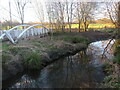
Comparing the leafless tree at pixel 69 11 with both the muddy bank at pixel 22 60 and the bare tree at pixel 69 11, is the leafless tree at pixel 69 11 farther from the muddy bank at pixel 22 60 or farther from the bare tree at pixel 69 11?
the muddy bank at pixel 22 60

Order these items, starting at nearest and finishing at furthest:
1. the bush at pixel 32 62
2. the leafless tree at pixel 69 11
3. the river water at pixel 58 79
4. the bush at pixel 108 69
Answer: the river water at pixel 58 79
the bush at pixel 108 69
the bush at pixel 32 62
the leafless tree at pixel 69 11

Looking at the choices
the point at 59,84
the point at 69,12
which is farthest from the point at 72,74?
the point at 69,12

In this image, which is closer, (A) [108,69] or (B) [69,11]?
(A) [108,69]

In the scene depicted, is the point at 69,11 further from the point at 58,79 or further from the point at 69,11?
the point at 58,79

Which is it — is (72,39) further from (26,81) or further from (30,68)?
(26,81)

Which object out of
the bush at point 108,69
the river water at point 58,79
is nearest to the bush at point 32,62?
the river water at point 58,79

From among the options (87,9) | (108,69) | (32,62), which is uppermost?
(87,9)

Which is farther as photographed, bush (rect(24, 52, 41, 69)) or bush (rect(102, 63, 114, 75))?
bush (rect(24, 52, 41, 69))

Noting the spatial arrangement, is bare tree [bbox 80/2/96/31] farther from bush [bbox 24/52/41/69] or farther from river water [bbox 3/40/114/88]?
bush [bbox 24/52/41/69]

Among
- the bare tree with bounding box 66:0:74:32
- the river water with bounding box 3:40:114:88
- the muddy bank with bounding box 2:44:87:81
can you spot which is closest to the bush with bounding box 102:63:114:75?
the river water with bounding box 3:40:114:88

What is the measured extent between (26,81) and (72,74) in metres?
2.38

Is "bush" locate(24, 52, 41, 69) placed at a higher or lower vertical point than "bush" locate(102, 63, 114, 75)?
higher

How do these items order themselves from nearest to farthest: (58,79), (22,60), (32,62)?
(58,79) → (32,62) → (22,60)

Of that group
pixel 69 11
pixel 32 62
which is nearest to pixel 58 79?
pixel 32 62
